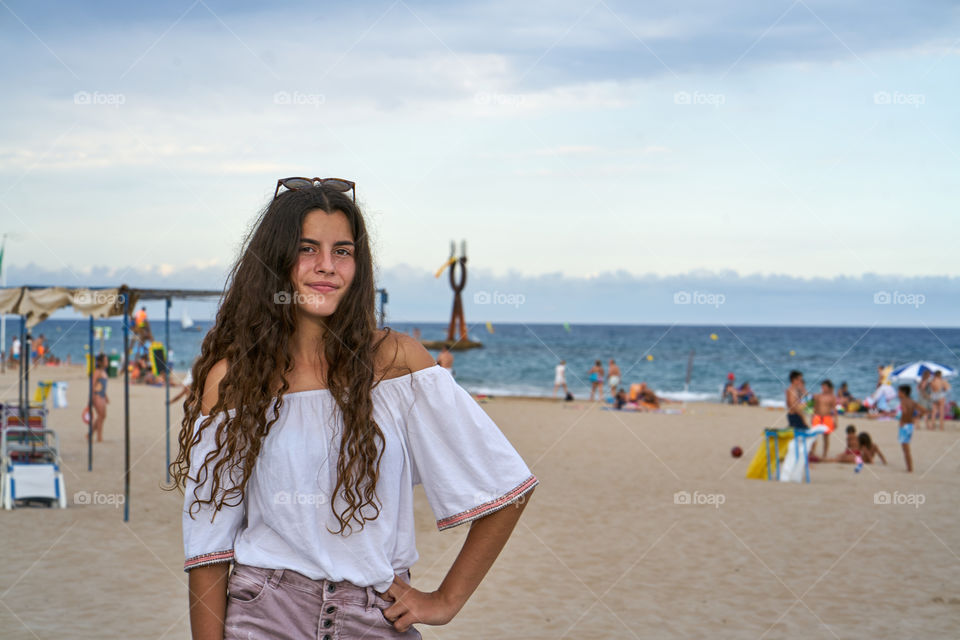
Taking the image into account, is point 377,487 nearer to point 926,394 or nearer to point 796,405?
point 796,405

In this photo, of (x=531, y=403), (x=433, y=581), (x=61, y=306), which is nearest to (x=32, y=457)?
(x=61, y=306)

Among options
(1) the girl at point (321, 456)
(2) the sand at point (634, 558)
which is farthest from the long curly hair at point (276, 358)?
(2) the sand at point (634, 558)

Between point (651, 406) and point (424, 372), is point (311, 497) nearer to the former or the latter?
point (424, 372)

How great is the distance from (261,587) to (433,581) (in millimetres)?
5959

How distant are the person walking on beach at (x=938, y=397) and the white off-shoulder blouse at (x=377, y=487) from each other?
75.0ft

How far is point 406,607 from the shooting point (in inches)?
72.0

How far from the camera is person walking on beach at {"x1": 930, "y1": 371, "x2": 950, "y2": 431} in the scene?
2240cm

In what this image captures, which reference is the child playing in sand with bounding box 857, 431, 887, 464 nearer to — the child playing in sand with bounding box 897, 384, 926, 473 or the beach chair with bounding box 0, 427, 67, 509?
the child playing in sand with bounding box 897, 384, 926, 473

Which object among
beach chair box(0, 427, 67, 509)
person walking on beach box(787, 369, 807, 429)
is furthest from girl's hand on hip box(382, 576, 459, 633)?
person walking on beach box(787, 369, 807, 429)

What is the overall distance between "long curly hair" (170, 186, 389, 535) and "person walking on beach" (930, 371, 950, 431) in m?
23.0

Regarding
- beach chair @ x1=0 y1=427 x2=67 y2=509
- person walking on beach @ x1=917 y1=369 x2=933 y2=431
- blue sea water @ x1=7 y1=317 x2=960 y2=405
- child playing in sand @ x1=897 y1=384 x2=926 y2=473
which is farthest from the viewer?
blue sea water @ x1=7 y1=317 x2=960 y2=405

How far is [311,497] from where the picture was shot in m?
1.81

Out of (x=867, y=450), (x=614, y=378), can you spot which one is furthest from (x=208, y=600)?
(x=614, y=378)

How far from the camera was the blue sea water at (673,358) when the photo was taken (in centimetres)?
4288
